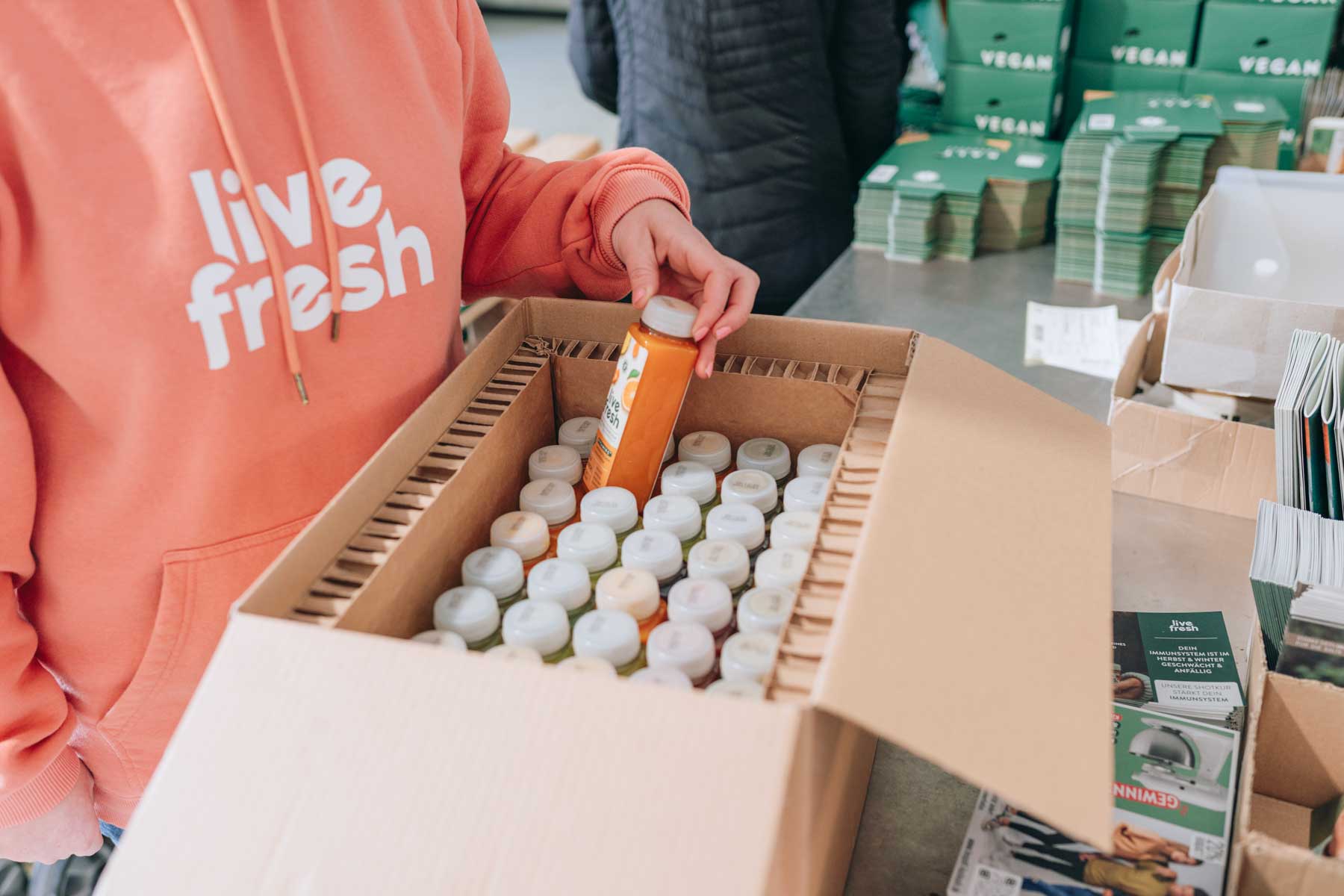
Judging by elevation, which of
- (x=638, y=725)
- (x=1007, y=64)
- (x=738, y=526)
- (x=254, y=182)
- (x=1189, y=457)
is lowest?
Answer: (x=1189, y=457)

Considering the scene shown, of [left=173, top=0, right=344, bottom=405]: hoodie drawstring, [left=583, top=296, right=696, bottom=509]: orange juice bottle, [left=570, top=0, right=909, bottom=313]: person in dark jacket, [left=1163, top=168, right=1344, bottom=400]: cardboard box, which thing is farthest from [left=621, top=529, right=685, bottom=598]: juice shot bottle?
[left=570, top=0, right=909, bottom=313]: person in dark jacket

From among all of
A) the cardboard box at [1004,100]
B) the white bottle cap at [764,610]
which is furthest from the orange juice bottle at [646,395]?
the cardboard box at [1004,100]

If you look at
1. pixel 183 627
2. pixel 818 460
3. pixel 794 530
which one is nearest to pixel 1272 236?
pixel 818 460

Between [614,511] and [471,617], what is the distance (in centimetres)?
18

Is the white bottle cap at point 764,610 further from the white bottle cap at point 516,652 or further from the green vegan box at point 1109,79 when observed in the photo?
the green vegan box at point 1109,79

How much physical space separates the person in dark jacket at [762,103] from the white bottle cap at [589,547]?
4.66 feet

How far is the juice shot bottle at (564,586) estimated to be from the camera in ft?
2.69

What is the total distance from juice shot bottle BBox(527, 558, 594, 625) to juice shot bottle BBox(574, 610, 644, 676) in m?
0.04

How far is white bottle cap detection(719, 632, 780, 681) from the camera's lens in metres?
0.73

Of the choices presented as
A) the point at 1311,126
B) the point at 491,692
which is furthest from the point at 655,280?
the point at 1311,126

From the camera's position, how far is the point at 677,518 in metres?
0.91

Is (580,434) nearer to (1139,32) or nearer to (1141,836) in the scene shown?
(1141,836)

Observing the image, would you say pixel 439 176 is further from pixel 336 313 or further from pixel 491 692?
pixel 491 692

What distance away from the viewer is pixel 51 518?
0.86 meters
